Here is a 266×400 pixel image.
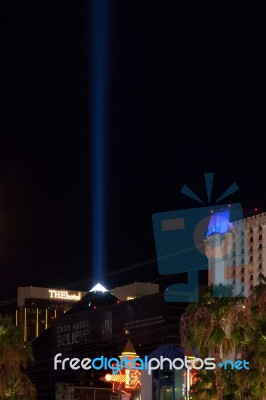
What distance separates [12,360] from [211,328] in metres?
15.5

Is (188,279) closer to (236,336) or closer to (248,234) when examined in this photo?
(248,234)

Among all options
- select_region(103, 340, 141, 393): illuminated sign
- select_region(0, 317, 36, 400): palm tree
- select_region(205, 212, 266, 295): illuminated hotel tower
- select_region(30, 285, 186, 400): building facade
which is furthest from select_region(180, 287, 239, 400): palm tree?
select_region(205, 212, 266, 295): illuminated hotel tower

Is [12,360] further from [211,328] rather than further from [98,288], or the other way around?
[98,288]

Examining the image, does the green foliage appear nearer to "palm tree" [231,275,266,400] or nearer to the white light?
"palm tree" [231,275,266,400]

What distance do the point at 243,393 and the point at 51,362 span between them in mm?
96861

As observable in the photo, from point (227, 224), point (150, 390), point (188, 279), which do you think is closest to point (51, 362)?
point (188, 279)

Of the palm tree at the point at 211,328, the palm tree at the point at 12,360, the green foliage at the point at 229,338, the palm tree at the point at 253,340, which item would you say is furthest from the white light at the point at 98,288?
the palm tree at the point at 253,340

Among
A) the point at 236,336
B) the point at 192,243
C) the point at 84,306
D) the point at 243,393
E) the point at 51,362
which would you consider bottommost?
the point at 243,393

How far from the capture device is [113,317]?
123m

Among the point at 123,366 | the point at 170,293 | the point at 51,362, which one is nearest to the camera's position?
the point at 123,366

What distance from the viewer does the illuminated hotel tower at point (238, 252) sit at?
469 ft

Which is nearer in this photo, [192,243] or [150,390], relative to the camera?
[150,390]

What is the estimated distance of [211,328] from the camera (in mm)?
42594

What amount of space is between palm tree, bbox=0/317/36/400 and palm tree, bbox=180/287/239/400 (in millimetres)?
13231
